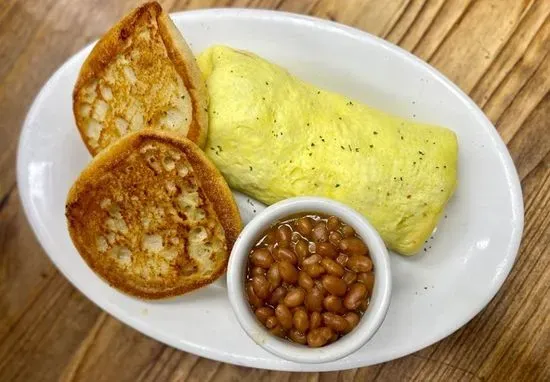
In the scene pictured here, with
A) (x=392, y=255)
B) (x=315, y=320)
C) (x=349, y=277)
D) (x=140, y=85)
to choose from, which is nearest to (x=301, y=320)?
(x=315, y=320)

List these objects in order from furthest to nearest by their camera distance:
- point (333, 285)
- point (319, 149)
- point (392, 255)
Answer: point (392, 255), point (319, 149), point (333, 285)

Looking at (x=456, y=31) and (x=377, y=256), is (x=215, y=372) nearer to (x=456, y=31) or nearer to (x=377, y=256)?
(x=377, y=256)

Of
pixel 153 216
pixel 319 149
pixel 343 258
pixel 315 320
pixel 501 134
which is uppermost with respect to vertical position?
pixel 501 134

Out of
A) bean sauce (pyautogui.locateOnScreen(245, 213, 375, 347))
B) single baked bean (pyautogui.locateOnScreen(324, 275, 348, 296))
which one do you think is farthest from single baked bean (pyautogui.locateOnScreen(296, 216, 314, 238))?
single baked bean (pyautogui.locateOnScreen(324, 275, 348, 296))

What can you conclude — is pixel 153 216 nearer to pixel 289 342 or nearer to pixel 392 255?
pixel 289 342

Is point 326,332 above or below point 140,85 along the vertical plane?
below

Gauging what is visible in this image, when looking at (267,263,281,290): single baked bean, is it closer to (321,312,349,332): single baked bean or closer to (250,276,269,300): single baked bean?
(250,276,269,300): single baked bean

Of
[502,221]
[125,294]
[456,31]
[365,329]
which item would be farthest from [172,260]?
[456,31]
